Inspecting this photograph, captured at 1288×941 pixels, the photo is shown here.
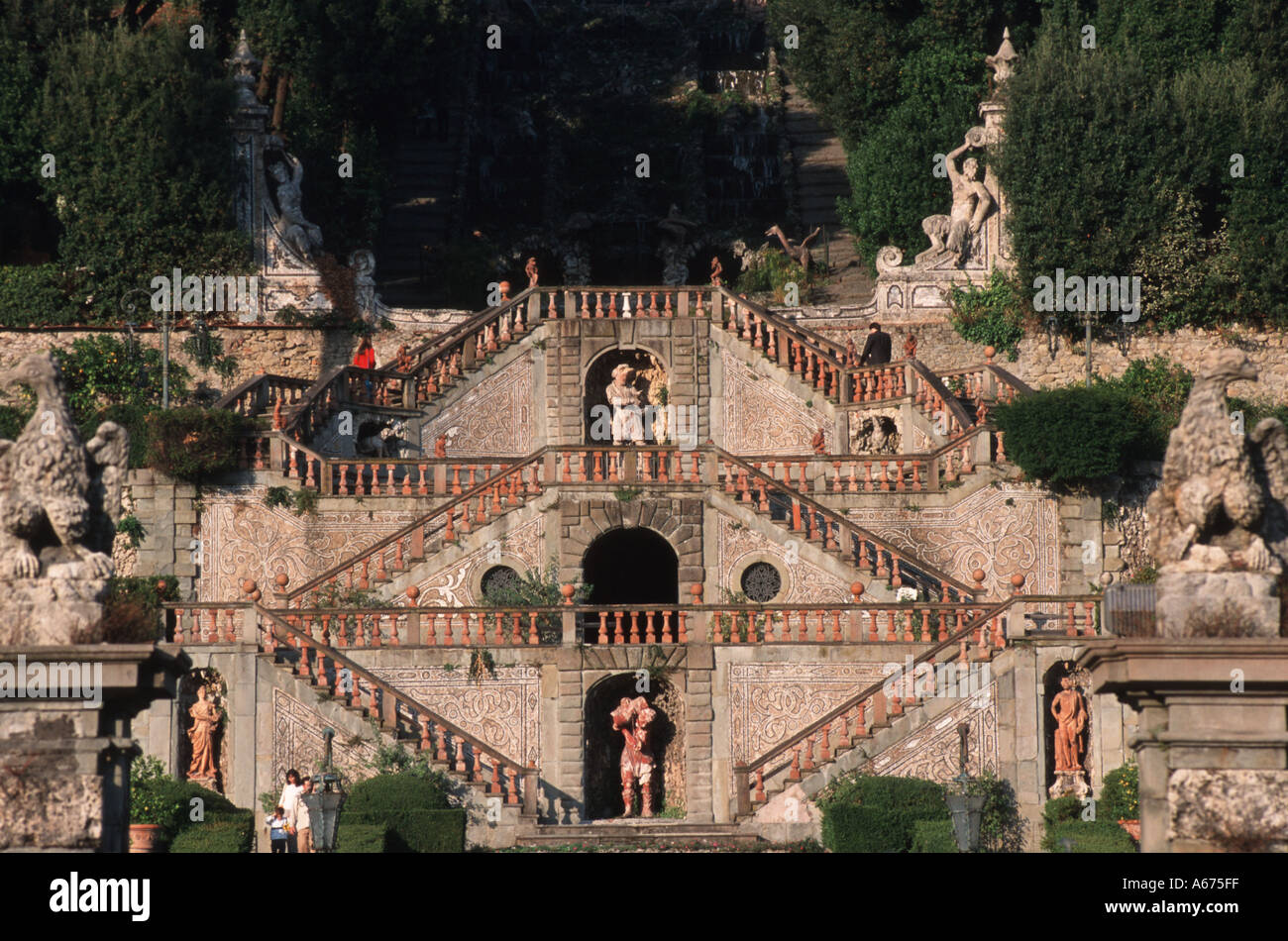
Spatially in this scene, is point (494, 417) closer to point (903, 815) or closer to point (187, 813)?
point (187, 813)

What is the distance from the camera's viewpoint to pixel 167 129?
1807 inches

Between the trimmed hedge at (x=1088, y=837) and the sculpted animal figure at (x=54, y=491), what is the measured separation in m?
13.9

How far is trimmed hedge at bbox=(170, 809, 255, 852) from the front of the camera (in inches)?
1215

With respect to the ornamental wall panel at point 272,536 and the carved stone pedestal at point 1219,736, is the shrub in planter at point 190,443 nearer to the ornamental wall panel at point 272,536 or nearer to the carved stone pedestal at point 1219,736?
the ornamental wall panel at point 272,536

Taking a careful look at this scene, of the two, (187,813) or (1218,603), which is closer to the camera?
(1218,603)

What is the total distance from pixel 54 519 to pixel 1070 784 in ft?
56.4

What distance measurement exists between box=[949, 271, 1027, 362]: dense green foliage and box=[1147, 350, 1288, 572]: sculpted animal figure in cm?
2581

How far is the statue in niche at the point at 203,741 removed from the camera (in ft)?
109

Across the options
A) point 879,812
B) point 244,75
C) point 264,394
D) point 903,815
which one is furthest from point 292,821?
point 244,75

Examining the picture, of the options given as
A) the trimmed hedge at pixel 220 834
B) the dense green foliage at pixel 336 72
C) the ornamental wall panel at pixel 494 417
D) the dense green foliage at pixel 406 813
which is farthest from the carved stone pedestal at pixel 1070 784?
the dense green foliage at pixel 336 72

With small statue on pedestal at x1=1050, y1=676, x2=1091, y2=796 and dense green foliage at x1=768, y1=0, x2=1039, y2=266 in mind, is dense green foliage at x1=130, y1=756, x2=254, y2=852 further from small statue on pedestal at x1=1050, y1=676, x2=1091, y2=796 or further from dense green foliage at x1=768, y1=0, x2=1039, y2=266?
dense green foliage at x1=768, y1=0, x2=1039, y2=266

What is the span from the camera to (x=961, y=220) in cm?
4669

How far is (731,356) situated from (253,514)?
8.77 metres

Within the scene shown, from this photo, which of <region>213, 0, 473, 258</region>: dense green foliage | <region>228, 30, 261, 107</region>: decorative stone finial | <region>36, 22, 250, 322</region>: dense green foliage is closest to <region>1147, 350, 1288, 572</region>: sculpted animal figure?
<region>36, 22, 250, 322</region>: dense green foliage
